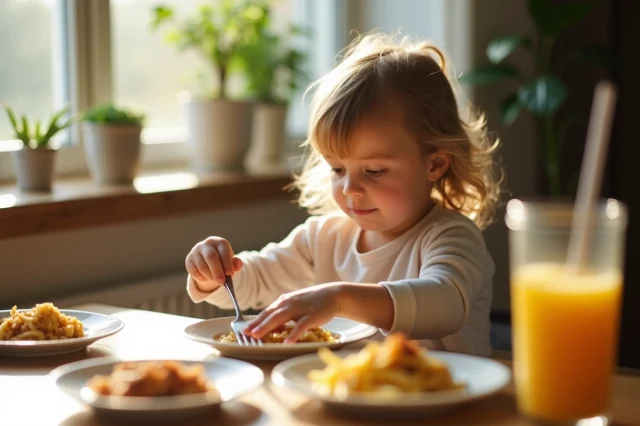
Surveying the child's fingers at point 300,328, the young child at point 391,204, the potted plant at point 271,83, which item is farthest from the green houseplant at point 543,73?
the child's fingers at point 300,328

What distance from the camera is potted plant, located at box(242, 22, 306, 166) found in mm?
2674

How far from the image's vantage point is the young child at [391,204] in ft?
4.88

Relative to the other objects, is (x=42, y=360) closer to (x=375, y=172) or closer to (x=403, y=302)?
(x=403, y=302)

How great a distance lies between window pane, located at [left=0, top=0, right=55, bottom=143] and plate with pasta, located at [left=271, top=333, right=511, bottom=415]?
4.69ft

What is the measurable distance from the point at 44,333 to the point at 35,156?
31.6 inches

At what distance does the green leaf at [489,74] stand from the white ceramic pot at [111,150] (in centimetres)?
128

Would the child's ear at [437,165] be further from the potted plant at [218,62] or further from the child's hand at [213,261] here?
the potted plant at [218,62]

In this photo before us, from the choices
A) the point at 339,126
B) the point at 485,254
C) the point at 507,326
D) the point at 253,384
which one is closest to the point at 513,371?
the point at 253,384

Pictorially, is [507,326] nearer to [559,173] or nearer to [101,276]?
[101,276]

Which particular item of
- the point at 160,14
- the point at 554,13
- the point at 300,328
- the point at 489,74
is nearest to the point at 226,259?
the point at 300,328

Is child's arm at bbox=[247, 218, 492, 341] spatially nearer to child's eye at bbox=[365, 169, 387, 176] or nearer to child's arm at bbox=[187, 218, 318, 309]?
child's eye at bbox=[365, 169, 387, 176]

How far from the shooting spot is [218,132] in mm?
2461

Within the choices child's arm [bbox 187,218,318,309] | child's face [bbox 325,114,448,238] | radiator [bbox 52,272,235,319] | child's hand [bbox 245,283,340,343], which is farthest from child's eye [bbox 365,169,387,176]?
radiator [bbox 52,272,235,319]

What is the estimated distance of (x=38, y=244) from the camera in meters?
1.94
